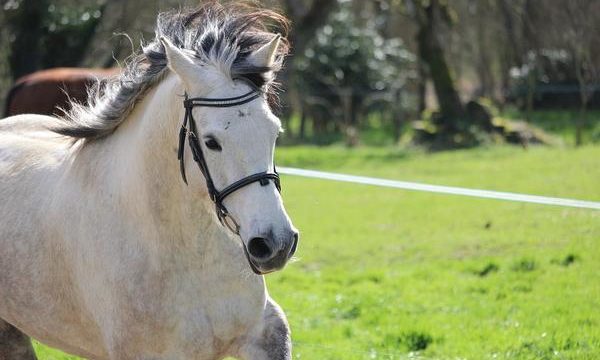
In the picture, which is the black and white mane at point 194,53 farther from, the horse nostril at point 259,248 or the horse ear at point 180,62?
the horse nostril at point 259,248

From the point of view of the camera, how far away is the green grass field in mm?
6086

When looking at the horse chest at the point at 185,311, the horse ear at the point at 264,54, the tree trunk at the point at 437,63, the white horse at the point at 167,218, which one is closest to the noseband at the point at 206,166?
the white horse at the point at 167,218

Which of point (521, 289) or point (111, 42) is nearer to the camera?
point (521, 289)

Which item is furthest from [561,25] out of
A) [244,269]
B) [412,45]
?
[244,269]

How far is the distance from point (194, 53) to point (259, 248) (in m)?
1.01

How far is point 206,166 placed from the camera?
357 cm

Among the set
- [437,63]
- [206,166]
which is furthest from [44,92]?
[437,63]

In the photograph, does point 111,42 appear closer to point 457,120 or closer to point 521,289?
point 457,120

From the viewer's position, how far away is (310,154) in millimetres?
23078

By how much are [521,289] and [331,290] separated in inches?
68.9

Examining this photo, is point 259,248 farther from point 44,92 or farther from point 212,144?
point 44,92

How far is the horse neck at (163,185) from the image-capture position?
384 cm

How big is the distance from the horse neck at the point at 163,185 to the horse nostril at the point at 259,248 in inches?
21.2

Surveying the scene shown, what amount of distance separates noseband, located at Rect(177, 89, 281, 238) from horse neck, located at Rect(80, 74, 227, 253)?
84mm
